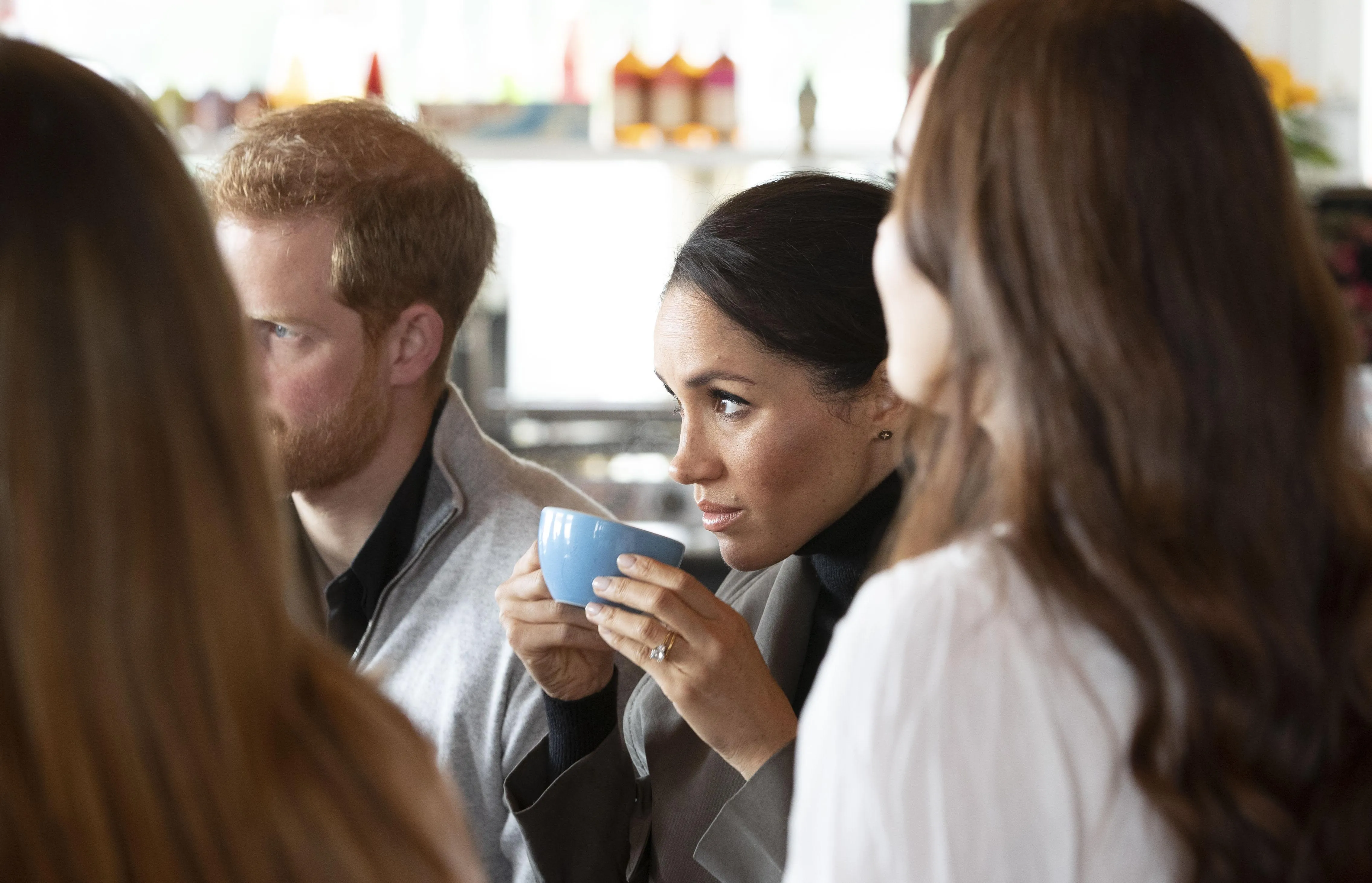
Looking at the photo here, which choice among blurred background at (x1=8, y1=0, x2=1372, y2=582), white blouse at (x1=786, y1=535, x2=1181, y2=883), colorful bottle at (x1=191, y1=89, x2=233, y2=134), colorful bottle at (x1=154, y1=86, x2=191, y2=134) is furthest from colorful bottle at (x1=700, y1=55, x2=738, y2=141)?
white blouse at (x1=786, y1=535, x2=1181, y2=883)

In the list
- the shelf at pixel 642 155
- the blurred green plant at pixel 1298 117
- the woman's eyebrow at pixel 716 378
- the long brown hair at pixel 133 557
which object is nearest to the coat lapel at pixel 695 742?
the woman's eyebrow at pixel 716 378

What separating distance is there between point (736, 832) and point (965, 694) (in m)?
0.53

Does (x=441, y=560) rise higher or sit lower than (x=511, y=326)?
higher

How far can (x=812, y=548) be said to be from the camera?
1394 millimetres

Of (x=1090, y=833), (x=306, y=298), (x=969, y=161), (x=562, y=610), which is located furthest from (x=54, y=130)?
(x=306, y=298)

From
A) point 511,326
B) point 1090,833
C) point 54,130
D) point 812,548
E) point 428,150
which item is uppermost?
point 54,130

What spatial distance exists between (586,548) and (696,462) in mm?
249

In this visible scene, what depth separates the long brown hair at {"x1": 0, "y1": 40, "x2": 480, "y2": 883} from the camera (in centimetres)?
53

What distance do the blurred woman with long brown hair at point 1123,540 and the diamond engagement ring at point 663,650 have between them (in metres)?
0.42

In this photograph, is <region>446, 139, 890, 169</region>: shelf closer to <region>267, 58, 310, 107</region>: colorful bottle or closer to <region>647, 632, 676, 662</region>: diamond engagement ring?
<region>267, 58, 310, 107</region>: colorful bottle

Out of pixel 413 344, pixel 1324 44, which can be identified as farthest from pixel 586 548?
pixel 1324 44

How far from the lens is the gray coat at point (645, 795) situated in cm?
126

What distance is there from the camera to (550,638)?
1.25m

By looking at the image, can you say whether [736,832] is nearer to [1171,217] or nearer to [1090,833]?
[1090,833]
